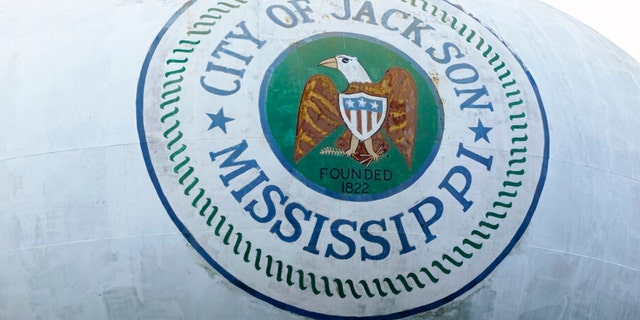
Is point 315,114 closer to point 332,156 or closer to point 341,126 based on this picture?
point 341,126

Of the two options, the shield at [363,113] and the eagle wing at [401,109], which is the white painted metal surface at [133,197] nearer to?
the eagle wing at [401,109]

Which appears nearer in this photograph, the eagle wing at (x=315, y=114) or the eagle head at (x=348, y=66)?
the eagle wing at (x=315, y=114)

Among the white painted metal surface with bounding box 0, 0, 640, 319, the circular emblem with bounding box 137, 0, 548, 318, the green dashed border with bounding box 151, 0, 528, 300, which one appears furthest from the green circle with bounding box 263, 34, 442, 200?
the white painted metal surface with bounding box 0, 0, 640, 319

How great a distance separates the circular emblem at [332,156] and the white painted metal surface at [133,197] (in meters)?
0.21

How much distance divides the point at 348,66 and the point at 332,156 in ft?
2.86

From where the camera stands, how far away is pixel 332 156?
12.4 meters

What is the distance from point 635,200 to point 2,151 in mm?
5902

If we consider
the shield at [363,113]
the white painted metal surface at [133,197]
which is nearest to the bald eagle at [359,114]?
the shield at [363,113]

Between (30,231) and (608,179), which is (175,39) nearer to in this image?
(30,231)

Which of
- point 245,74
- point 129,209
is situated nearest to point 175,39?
point 245,74

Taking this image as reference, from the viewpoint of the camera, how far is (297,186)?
40.3 feet

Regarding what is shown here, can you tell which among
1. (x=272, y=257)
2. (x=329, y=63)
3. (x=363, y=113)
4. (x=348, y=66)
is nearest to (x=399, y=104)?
(x=363, y=113)

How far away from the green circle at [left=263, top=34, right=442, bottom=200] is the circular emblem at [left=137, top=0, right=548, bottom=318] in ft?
0.04

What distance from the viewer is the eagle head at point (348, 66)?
41.7 feet
